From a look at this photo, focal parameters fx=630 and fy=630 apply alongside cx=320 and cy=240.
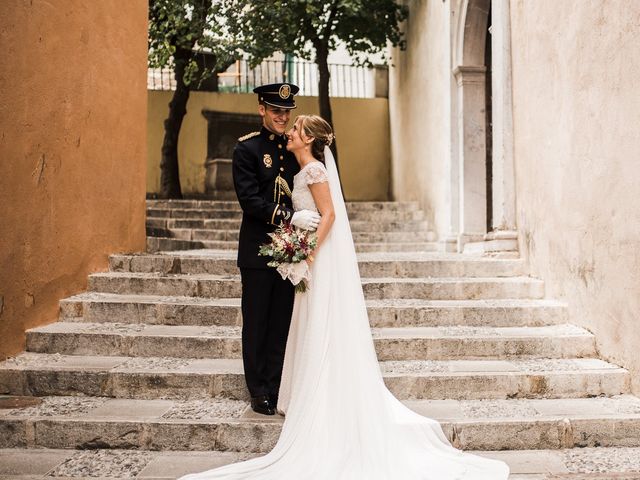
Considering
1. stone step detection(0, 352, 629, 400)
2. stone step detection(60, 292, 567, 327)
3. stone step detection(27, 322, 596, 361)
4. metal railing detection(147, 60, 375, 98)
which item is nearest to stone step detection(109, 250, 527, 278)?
stone step detection(60, 292, 567, 327)

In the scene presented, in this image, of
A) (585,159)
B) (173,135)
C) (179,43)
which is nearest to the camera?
(585,159)

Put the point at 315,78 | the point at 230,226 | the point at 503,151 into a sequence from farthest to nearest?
the point at 315,78, the point at 230,226, the point at 503,151

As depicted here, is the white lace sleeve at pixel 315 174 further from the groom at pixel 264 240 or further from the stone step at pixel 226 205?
the stone step at pixel 226 205

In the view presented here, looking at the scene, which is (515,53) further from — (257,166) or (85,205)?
(85,205)

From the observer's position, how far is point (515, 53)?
6.77 meters

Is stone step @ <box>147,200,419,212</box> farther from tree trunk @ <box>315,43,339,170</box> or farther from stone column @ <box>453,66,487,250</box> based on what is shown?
tree trunk @ <box>315,43,339,170</box>

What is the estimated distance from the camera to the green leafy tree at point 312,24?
1294 cm

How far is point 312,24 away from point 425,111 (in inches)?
130

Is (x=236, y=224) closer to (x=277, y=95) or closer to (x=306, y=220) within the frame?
(x=277, y=95)

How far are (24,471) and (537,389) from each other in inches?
128

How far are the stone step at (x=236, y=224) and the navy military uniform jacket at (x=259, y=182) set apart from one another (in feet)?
17.9

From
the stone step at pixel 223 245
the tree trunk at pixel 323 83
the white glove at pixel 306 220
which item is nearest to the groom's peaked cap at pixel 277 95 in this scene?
the white glove at pixel 306 220

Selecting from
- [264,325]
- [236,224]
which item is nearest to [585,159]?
[264,325]

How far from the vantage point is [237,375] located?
4371 millimetres
